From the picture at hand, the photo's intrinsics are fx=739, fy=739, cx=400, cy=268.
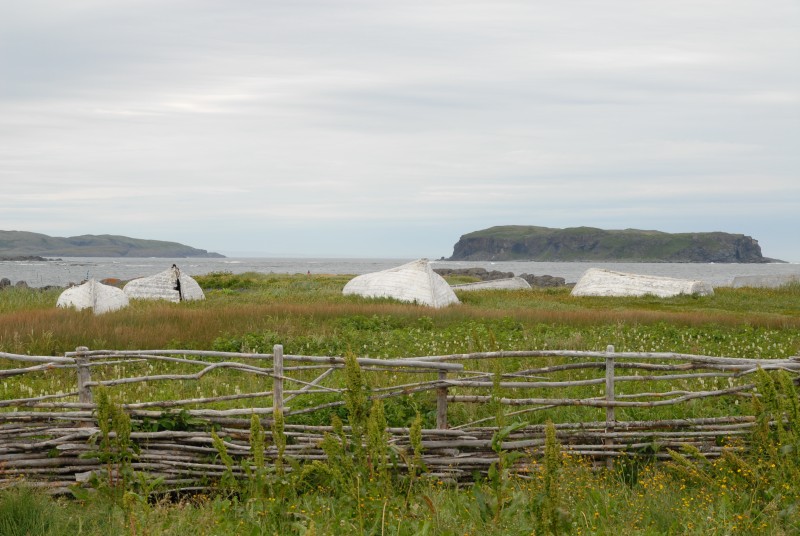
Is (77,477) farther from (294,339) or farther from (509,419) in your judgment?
(294,339)

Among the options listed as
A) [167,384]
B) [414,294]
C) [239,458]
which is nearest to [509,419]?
[239,458]

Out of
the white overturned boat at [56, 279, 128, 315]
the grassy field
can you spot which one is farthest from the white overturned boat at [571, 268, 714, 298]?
the white overturned boat at [56, 279, 128, 315]

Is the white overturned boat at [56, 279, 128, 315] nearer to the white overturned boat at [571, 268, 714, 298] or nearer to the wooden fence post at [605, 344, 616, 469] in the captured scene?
the wooden fence post at [605, 344, 616, 469]

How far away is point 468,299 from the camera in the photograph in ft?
92.0

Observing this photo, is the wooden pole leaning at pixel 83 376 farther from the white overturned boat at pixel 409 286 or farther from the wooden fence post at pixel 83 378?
the white overturned boat at pixel 409 286

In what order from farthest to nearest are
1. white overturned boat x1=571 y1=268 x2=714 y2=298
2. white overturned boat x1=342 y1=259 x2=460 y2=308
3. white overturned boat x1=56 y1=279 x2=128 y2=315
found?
white overturned boat x1=571 y1=268 x2=714 y2=298 < white overturned boat x1=342 y1=259 x2=460 y2=308 < white overturned boat x1=56 y1=279 x2=128 y2=315

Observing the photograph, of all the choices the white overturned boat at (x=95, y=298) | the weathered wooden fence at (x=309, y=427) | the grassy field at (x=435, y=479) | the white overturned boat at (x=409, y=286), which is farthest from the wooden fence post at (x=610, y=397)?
the white overturned boat at (x=409, y=286)

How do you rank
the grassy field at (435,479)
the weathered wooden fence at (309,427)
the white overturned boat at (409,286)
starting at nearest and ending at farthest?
1. the grassy field at (435,479)
2. the weathered wooden fence at (309,427)
3. the white overturned boat at (409,286)

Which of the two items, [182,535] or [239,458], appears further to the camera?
[239,458]

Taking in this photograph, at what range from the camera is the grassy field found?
15.6 feet

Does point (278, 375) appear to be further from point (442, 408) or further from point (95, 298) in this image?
point (95, 298)

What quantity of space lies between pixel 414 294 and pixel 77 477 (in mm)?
18391

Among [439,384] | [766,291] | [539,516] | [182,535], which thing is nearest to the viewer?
[539,516]

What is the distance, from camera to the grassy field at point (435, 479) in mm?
4746
